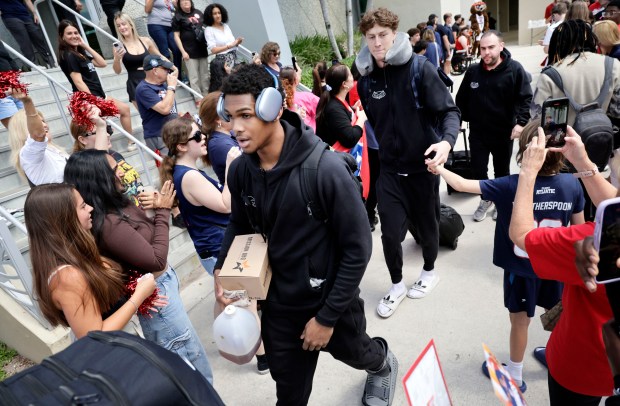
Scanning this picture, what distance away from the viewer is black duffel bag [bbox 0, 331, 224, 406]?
0.88 metres

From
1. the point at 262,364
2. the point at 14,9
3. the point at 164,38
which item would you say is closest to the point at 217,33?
the point at 164,38

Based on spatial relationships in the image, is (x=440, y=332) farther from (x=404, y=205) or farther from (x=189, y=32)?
(x=189, y=32)

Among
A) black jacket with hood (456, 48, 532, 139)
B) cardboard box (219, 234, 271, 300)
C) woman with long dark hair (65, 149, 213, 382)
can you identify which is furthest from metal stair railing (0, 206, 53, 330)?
black jacket with hood (456, 48, 532, 139)

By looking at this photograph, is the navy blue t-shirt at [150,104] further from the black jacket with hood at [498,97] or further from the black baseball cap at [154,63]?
the black jacket with hood at [498,97]

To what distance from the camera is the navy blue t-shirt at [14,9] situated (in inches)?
255

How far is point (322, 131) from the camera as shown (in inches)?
176

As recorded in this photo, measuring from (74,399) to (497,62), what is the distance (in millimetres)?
4678

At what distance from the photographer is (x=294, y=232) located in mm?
1953

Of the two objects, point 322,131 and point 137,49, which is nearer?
point 322,131

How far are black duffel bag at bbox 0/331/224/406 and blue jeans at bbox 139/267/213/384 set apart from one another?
57.4 inches

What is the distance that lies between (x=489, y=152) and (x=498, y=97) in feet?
2.09

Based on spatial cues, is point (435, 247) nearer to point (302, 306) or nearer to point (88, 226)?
point (302, 306)

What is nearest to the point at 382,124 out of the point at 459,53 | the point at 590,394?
the point at 590,394

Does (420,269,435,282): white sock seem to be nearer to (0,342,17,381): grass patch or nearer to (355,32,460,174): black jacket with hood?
(355,32,460,174): black jacket with hood
